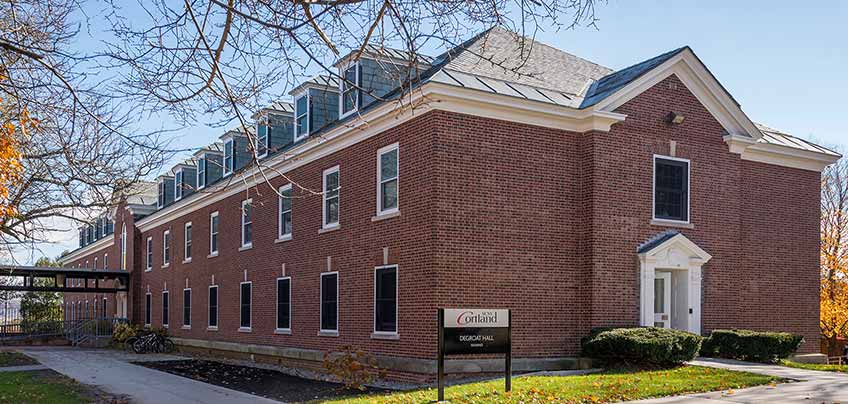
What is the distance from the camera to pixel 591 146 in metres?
19.7

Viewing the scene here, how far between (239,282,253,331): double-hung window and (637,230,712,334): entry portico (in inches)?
540

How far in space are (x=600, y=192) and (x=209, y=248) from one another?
18.2m

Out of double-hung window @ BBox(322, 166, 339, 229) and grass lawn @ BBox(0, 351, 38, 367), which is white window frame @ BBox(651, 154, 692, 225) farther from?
grass lawn @ BBox(0, 351, 38, 367)

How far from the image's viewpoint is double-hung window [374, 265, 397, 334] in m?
19.6

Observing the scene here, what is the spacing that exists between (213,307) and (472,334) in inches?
779

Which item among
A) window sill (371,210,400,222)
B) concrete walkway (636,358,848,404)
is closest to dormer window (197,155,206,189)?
window sill (371,210,400,222)

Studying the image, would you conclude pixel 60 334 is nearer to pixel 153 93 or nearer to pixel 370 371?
pixel 370 371

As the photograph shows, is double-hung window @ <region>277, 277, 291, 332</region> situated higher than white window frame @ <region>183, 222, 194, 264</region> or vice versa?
white window frame @ <region>183, 222, 194, 264</region>

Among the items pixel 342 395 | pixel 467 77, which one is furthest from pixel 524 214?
pixel 342 395

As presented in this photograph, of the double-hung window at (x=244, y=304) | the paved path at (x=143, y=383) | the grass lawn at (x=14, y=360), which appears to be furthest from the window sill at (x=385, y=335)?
the grass lawn at (x=14, y=360)

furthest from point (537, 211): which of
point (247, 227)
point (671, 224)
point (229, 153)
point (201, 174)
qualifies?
point (201, 174)

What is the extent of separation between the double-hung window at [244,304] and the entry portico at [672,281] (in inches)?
540

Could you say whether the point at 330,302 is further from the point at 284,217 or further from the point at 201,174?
the point at 201,174

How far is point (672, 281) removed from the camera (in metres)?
21.2
